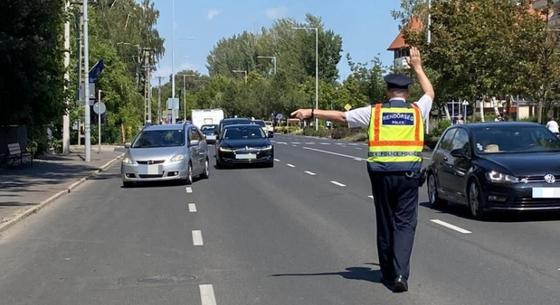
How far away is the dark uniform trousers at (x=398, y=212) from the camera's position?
303 inches

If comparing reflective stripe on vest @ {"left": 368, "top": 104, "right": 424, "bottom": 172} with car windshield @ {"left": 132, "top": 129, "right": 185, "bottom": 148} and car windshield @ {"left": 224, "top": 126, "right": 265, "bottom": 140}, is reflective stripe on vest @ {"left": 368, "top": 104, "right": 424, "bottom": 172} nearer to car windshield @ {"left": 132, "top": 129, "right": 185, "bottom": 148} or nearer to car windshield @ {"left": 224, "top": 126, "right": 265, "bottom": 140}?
car windshield @ {"left": 132, "top": 129, "right": 185, "bottom": 148}

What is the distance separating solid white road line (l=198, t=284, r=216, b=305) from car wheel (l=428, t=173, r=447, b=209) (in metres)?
7.47

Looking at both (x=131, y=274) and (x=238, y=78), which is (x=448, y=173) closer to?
(x=131, y=274)

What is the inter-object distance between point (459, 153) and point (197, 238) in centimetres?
456

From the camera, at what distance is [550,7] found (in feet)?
129

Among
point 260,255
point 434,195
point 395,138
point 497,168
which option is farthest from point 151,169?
point 395,138

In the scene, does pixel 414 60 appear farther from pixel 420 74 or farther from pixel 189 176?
pixel 189 176

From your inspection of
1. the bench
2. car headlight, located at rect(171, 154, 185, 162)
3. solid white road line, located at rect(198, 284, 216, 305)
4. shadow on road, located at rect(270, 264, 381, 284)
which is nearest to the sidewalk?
the bench

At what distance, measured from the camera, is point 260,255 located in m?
10.1

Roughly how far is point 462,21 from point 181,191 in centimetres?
2594

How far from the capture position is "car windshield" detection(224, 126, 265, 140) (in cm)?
2917

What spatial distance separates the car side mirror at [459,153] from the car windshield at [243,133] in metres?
15.4

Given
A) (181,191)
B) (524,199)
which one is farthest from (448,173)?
(181,191)

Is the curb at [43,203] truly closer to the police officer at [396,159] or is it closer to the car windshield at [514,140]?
the police officer at [396,159]
